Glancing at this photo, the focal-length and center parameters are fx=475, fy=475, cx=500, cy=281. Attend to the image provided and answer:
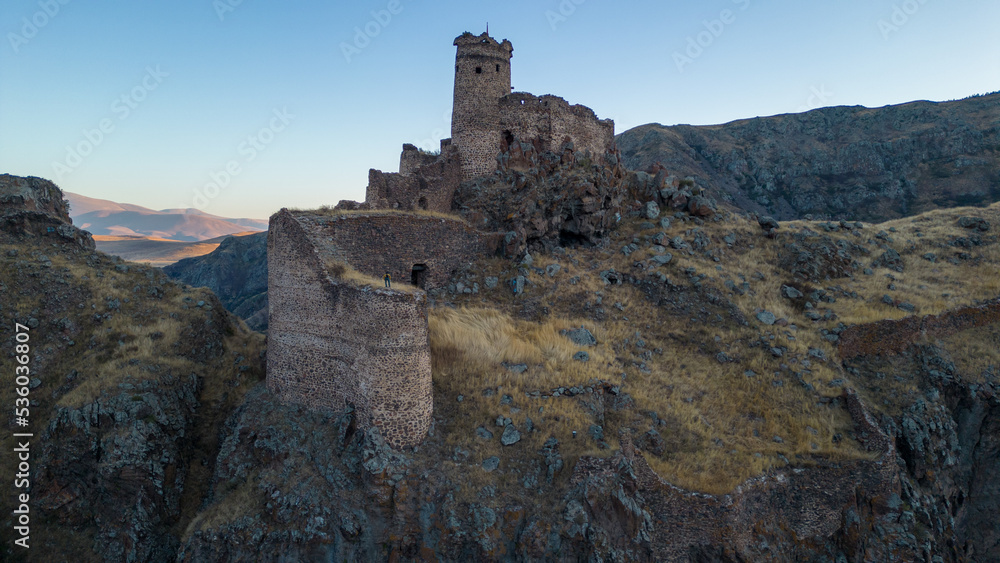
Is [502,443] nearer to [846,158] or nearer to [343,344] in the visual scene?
[343,344]

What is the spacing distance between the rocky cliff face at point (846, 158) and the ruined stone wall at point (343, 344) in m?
52.6

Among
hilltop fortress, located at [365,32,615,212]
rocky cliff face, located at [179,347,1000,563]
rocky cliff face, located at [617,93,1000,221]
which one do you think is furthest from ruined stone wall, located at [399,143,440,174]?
rocky cliff face, located at [617,93,1000,221]

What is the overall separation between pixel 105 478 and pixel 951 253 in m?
33.0

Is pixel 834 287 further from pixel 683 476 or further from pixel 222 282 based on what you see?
pixel 222 282

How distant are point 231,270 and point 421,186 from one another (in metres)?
44.6

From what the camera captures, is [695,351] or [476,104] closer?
[695,351]

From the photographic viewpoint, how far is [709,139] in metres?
70.9

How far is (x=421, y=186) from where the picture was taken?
20969mm

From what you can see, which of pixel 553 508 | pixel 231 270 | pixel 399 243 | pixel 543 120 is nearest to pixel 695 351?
pixel 553 508

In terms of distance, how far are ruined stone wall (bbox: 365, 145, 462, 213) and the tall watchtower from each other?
70 centimetres

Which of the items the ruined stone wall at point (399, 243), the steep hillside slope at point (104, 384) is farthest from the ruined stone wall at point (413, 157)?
Answer: the steep hillside slope at point (104, 384)

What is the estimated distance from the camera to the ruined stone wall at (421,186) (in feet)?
65.6

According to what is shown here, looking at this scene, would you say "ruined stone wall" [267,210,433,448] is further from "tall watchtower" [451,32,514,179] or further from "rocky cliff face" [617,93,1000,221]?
"rocky cliff face" [617,93,1000,221]

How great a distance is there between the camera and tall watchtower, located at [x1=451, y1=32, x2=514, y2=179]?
72.7 feet
